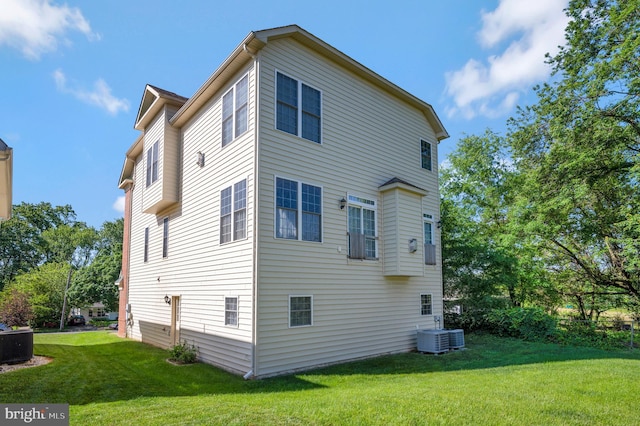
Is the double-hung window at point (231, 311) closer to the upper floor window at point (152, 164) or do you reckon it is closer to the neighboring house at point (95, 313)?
the upper floor window at point (152, 164)

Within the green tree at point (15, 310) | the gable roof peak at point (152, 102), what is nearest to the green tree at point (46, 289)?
the green tree at point (15, 310)

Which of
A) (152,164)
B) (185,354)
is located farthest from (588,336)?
(152,164)

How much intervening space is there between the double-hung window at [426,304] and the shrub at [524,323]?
4.04 meters

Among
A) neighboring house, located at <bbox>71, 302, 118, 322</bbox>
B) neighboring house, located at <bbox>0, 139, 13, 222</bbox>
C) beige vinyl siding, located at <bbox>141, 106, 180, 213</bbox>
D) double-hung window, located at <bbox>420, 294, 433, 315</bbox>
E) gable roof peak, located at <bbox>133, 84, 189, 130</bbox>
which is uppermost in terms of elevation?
gable roof peak, located at <bbox>133, 84, 189, 130</bbox>

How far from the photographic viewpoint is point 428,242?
42.9 feet

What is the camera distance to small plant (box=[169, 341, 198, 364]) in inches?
394

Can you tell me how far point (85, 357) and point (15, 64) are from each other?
10441 mm

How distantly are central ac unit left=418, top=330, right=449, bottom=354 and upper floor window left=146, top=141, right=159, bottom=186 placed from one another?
10579 mm

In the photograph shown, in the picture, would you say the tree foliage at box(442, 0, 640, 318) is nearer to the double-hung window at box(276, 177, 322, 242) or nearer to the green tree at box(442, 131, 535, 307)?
the green tree at box(442, 131, 535, 307)

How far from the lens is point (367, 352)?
10297 mm

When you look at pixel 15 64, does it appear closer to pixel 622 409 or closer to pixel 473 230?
pixel 622 409

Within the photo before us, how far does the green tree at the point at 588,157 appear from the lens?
41.9 feet

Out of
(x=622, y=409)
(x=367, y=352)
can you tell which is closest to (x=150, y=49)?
(x=367, y=352)

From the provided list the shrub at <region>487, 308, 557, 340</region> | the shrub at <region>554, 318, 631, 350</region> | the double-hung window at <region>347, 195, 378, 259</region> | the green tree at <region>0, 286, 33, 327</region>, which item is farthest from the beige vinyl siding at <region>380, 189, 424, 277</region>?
the green tree at <region>0, 286, 33, 327</region>
